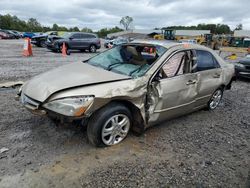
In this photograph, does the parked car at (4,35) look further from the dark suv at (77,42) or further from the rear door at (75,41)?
the rear door at (75,41)

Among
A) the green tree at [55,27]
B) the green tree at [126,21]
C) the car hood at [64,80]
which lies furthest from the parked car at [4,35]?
the green tree at [126,21]

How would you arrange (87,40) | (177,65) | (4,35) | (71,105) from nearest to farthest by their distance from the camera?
(71,105) < (177,65) < (87,40) < (4,35)

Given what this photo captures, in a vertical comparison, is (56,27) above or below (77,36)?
above

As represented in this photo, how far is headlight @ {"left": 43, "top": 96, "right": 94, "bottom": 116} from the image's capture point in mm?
2752

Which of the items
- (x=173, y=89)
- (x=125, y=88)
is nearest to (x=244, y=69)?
(x=173, y=89)

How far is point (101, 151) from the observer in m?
3.19

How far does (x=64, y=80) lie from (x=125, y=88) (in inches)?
33.9

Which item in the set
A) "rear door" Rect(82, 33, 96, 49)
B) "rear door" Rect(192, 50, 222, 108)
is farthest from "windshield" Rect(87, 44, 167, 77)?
"rear door" Rect(82, 33, 96, 49)

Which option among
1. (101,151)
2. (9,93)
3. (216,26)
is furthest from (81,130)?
(216,26)

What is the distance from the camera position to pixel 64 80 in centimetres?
312

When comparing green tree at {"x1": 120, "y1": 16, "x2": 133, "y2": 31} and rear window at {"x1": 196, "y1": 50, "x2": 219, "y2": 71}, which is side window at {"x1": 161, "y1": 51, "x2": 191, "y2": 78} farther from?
green tree at {"x1": 120, "y1": 16, "x2": 133, "y2": 31}

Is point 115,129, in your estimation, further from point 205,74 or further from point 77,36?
point 77,36

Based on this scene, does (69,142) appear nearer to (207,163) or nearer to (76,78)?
(76,78)

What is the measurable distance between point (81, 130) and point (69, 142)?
37cm
